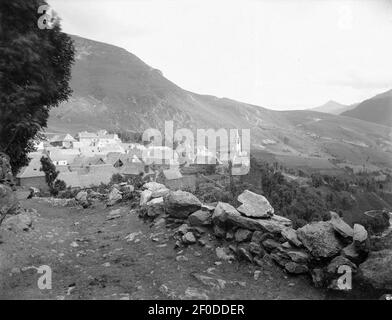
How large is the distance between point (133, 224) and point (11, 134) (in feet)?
21.1

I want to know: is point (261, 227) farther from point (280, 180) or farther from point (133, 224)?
point (280, 180)

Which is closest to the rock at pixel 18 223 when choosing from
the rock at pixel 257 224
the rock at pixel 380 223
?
the rock at pixel 257 224

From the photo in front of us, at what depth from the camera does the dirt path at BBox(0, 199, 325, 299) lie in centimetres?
974

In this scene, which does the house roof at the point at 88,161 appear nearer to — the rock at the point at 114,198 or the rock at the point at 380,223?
the rock at the point at 380,223

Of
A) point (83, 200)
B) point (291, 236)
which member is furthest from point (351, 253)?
point (83, 200)

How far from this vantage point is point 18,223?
48.4ft

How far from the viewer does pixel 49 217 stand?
18.9 metres

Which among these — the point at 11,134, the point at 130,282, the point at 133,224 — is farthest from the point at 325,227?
the point at 11,134

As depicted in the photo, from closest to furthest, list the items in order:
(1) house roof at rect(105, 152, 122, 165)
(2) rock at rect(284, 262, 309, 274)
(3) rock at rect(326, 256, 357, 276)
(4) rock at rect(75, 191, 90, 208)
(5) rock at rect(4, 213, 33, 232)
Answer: (3) rock at rect(326, 256, 357, 276) < (2) rock at rect(284, 262, 309, 274) < (5) rock at rect(4, 213, 33, 232) < (4) rock at rect(75, 191, 90, 208) < (1) house roof at rect(105, 152, 122, 165)

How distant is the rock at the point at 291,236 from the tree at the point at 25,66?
9958 mm

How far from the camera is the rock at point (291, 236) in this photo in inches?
437

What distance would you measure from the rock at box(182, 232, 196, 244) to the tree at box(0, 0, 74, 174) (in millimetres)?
7087

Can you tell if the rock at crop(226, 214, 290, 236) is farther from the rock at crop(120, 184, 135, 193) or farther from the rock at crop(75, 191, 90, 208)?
the rock at crop(75, 191, 90, 208)

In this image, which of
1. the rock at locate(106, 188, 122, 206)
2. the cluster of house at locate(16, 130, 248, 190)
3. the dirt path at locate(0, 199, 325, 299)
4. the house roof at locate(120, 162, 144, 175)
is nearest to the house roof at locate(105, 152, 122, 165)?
the cluster of house at locate(16, 130, 248, 190)
